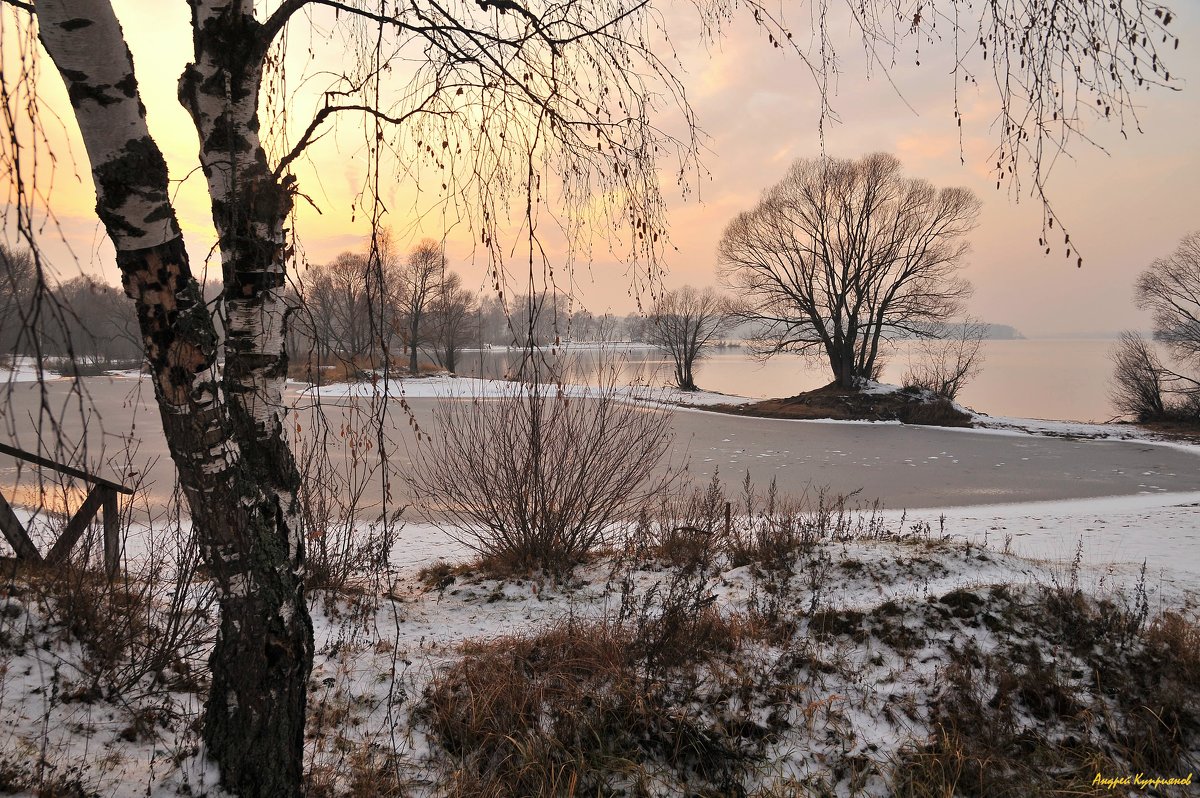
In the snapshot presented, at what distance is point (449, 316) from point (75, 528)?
3102 mm

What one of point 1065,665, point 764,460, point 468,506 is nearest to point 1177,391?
point 764,460

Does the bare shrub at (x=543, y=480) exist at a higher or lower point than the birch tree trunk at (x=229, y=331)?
lower

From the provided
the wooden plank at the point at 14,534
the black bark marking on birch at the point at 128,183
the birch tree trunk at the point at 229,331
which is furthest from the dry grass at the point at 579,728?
the wooden plank at the point at 14,534

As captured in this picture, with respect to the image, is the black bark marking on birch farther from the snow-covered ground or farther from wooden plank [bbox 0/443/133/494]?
the snow-covered ground

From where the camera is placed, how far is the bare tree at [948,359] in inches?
1020

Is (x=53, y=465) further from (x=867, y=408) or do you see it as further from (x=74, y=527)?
(x=867, y=408)

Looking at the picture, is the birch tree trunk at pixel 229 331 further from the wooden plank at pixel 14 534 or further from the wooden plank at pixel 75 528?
the wooden plank at pixel 14 534

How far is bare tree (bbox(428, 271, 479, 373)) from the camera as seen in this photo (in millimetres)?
3235

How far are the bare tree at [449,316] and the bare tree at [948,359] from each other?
1963 centimetres

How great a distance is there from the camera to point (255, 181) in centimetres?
209

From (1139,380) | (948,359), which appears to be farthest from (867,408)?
(1139,380)

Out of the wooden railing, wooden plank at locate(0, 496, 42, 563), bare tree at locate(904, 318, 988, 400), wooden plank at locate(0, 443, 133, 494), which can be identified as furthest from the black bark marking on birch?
bare tree at locate(904, 318, 988, 400)

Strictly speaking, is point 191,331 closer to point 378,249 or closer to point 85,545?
point 378,249

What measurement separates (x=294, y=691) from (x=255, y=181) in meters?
Answer: 1.96
